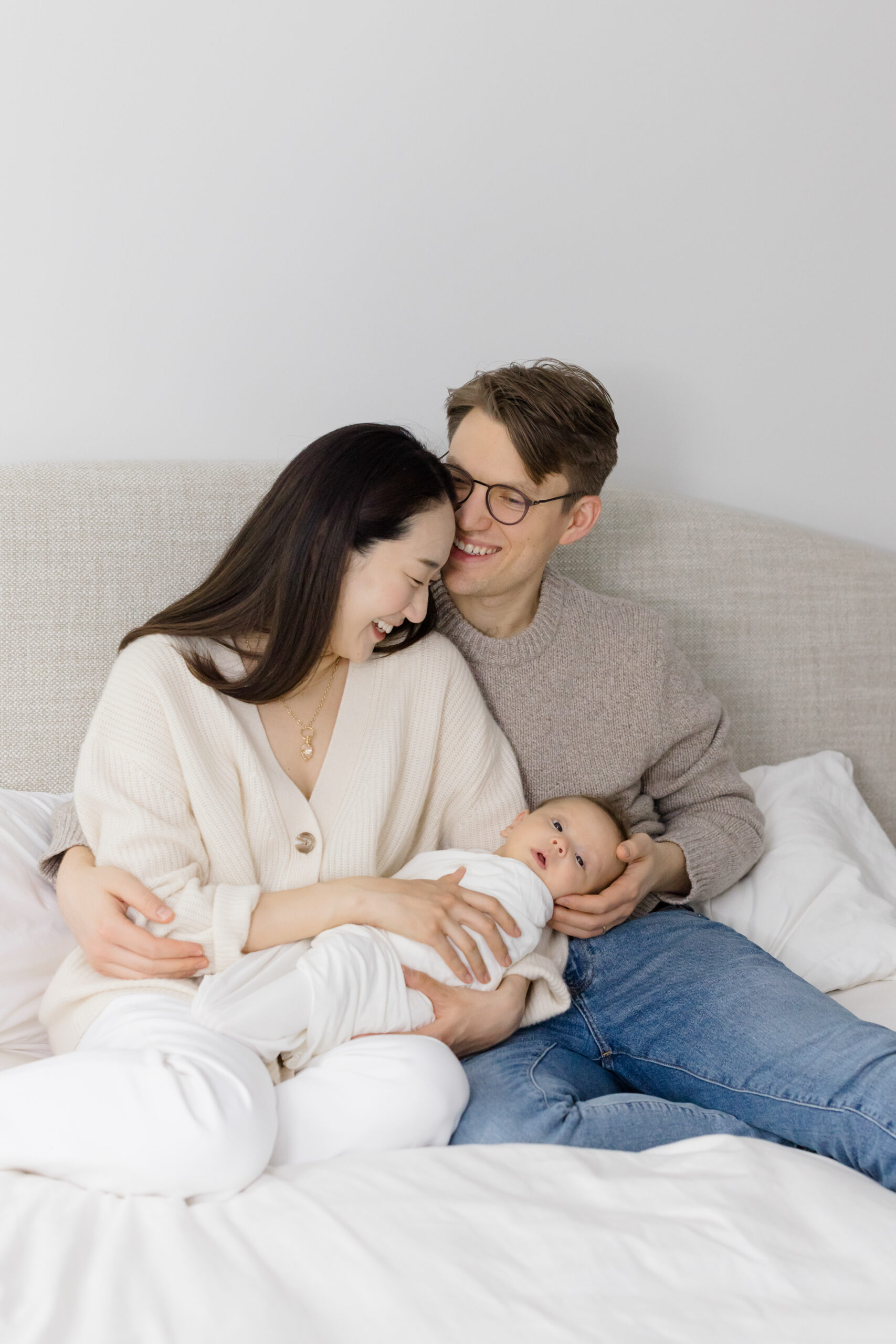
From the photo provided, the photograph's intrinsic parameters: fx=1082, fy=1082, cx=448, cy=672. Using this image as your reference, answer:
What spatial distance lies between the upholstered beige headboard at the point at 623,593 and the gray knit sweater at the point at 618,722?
0.25m

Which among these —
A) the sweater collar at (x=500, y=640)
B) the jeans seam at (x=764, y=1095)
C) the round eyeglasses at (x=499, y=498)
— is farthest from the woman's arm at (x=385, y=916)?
the round eyeglasses at (x=499, y=498)

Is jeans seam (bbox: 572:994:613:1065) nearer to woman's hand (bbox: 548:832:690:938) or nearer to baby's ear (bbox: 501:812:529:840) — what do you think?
woman's hand (bbox: 548:832:690:938)

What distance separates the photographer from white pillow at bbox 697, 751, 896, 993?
5.58 feet

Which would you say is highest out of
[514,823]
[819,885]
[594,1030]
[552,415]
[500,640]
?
[552,415]

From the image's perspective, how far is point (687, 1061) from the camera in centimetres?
146

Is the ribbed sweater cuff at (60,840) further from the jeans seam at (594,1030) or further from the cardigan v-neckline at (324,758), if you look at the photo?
the jeans seam at (594,1030)

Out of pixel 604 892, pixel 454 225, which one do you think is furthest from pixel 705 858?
pixel 454 225

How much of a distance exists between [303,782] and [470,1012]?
1.32ft

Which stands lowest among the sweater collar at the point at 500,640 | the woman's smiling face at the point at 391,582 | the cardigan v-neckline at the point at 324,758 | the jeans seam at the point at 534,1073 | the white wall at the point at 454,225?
the jeans seam at the point at 534,1073

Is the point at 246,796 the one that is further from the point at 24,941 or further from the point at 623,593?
the point at 623,593

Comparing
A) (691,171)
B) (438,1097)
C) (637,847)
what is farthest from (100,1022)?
(691,171)

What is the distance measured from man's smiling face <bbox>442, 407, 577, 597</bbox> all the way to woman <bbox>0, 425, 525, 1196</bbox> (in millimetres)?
117

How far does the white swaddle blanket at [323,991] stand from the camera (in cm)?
125

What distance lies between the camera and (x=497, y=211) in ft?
6.84
